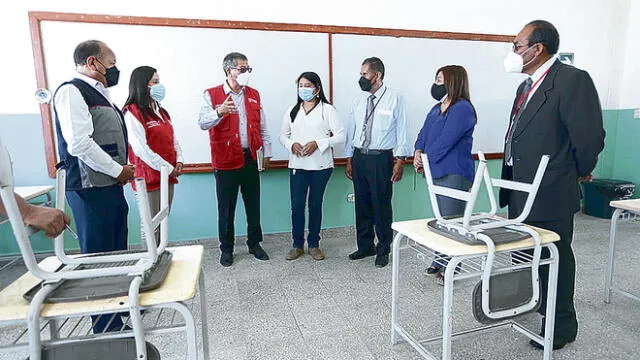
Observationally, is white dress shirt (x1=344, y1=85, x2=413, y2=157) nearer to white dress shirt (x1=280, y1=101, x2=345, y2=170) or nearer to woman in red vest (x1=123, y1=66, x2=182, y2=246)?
white dress shirt (x1=280, y1=101, x2=345, y2=170)

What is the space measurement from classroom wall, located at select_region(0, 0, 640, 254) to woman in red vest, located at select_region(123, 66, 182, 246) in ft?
2.74

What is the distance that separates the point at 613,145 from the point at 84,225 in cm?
535

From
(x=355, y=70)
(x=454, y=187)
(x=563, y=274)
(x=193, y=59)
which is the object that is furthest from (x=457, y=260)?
(x=193, y=59)

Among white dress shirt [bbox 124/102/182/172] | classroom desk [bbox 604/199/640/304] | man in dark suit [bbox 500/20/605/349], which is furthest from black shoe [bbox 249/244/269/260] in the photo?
classroom desk [bbox 604/199/640/304]

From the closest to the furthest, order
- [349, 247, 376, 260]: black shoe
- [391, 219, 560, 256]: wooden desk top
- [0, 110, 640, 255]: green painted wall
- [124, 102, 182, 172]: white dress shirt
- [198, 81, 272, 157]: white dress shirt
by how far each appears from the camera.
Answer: [391, 219, 560, 256]: wooden desk top, [124, 102, 182, 172]: white dress shirt, [198, 81, 272, 157]: white dress shirt, [0, 110, 640, 255]: green painted wall, [349, 247, 376, 260]: black shoe

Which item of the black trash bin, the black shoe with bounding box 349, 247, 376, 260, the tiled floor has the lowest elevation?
the tiled floor

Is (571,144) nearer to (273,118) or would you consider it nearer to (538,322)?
(538,322)

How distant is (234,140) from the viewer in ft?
9.80

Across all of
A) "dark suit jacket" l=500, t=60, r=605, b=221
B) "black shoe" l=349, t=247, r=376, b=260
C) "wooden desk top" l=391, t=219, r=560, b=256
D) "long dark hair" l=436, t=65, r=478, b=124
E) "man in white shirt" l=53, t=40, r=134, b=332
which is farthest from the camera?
"black shoe" l=349, t=247, r=376, b=260

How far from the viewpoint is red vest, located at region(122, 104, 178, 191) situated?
8.20 feet

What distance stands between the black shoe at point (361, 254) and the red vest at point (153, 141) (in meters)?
1.58

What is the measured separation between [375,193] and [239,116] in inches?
46.9

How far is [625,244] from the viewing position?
139 inches

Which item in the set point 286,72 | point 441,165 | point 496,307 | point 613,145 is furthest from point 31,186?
point 613,145
